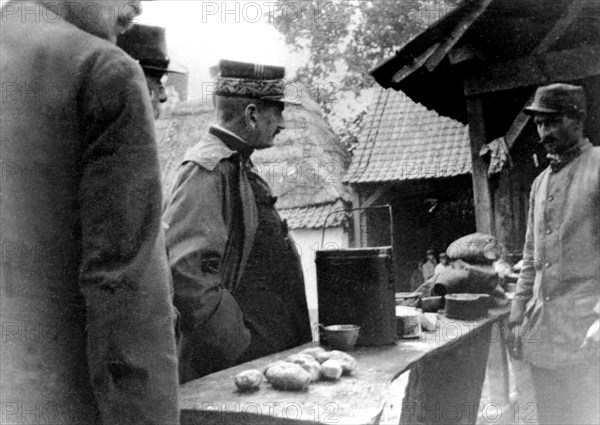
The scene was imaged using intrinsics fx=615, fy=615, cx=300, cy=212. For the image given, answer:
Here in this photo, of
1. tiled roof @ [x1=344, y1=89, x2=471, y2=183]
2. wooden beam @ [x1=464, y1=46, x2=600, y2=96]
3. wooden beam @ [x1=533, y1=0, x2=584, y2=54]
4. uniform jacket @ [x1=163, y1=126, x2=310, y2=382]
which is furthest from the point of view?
tiled roof @ [x1=344, y1=89, x2=471, y2=183]

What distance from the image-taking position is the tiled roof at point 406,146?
1330cm

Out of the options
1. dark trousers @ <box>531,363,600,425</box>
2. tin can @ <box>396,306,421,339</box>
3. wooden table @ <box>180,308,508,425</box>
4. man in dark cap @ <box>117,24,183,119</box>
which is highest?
man in dark cap @ <box>117,24,183,119</box>

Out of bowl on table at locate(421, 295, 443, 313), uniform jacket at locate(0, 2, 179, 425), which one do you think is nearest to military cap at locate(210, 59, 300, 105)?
bowl on table at locate(421, 295, 443, 313)

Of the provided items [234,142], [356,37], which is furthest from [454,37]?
[356,37]

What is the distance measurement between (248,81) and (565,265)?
5.90 ft

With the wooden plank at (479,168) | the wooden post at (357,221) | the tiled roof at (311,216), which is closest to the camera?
the wooden plank at (479,168)

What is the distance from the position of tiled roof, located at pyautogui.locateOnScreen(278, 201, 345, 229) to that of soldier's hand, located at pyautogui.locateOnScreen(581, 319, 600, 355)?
12.1 m

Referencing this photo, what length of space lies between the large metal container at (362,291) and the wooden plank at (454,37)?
10.7 ft

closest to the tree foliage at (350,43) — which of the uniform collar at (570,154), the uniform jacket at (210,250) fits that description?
the uniform collar at (570,154)

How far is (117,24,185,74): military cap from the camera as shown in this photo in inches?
124

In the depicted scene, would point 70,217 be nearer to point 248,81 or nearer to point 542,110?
point 248,81

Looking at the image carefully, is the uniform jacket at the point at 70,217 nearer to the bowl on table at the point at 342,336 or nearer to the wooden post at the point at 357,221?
the bowl on table at the point at 342,336

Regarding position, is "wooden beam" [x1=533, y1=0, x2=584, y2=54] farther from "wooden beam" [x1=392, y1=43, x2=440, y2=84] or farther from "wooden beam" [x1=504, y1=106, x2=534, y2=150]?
"wooden beam" [x1=392, y1=43, x2=440, y2=84]

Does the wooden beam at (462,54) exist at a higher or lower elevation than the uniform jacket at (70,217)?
higher
